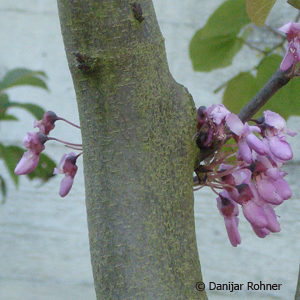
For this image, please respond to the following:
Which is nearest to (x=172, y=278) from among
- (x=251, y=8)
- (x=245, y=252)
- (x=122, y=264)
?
(x=122, y=264)

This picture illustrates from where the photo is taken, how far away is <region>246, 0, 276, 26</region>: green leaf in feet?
0.90

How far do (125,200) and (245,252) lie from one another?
0.82 meters

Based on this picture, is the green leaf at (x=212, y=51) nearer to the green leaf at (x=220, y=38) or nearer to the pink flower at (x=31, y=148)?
the green leaf at (x=220, y=38)

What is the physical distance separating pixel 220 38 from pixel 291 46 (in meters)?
0.20

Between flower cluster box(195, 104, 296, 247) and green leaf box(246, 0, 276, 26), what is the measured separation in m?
0.06

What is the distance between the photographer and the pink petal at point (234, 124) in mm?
247

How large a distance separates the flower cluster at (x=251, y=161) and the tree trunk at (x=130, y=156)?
0.02m

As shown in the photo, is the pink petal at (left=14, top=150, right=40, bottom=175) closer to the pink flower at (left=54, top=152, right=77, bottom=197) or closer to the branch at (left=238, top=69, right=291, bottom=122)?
the pink flower at (left=54, top=152, right=77, bottom=197)

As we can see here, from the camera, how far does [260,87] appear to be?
411 mm

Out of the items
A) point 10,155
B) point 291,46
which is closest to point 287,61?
point 291,46

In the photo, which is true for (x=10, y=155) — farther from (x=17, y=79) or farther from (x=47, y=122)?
(x=47, y=122)

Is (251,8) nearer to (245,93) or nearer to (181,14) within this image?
(245,93)

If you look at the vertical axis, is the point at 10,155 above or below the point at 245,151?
above

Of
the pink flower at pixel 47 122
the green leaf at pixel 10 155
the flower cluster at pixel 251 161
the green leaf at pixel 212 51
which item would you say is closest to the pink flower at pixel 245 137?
the flower cluster at pixel 251 161
